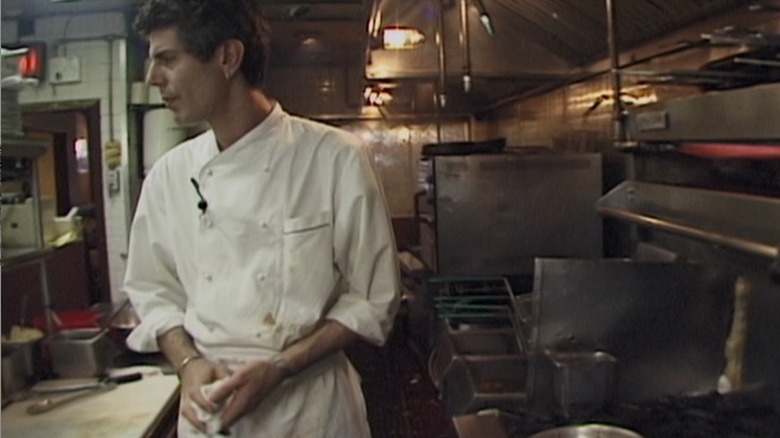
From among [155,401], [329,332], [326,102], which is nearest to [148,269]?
[329,332]

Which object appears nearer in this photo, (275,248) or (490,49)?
(275,248)

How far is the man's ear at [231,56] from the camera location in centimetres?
120

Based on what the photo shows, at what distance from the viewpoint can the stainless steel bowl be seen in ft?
5.11

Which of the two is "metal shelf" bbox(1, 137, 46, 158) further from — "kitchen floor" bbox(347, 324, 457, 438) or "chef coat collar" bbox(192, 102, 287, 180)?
"kitchen floor" bbox(347, 324, 457, 438)

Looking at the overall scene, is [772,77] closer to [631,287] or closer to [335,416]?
[631,287]

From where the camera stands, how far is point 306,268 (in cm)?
121

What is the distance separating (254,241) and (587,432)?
3.13 feet

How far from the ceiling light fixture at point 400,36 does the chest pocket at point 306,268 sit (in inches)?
127

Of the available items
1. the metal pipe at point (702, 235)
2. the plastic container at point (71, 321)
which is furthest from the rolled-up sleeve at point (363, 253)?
the plastic container at point (71, 321)

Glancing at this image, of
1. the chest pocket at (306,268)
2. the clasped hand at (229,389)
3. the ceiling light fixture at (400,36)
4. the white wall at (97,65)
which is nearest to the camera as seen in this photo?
the clasped hand at (229,389)

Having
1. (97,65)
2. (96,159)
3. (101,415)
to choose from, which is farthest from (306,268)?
(96,159)

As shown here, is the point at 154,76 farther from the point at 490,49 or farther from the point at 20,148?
the point at 490,49

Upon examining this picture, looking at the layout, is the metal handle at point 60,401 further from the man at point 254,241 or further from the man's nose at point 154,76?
the man's nose at point 154,76

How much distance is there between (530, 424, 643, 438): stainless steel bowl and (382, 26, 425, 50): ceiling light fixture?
316 centimetres
